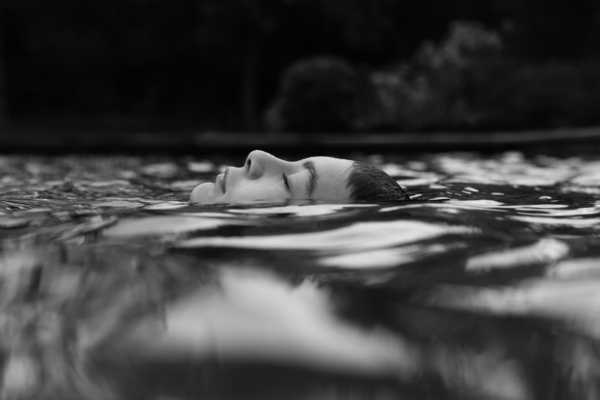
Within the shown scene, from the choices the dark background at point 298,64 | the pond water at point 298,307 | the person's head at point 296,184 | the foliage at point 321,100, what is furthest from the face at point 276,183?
the foliage at point 321,100

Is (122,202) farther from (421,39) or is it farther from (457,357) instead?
(421,39)

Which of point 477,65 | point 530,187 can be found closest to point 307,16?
point 477,65

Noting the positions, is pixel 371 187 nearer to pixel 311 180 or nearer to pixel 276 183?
pixel 311 180

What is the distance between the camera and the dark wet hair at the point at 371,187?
2.89 m

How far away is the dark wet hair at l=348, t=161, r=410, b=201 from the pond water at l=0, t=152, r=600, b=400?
741 mm

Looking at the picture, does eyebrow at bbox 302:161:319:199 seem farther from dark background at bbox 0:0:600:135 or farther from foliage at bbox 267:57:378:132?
foliage at bbox 267:57:378:132

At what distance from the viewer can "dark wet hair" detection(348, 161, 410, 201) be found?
9.48ft

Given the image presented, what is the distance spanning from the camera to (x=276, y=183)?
293 cm

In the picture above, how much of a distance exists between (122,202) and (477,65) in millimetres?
10883

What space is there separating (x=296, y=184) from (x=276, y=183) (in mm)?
78

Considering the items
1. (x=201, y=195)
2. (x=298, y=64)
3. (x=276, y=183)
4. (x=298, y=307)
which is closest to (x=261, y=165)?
(x=276, y=183)

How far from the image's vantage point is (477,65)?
12.9 metres

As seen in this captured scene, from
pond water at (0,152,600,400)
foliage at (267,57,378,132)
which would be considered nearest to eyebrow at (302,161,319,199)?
pond water at (0,152,600,400)

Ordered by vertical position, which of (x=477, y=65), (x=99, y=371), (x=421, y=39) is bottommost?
(x=99, y=371)
